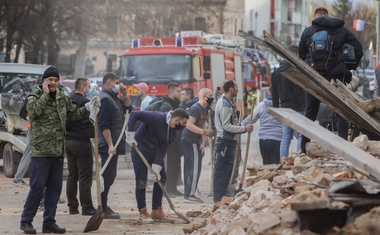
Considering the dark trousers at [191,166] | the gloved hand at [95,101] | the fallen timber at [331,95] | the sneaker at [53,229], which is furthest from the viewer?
the dark trousers at [191,166]

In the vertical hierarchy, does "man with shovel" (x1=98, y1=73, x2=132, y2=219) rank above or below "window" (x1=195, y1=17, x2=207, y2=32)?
above

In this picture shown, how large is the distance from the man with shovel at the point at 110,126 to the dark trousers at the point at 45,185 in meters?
1.46

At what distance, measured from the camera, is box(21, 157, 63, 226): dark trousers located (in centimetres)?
1271

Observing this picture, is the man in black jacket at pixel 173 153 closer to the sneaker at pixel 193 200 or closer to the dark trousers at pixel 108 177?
the sneaker at pixel 193 200

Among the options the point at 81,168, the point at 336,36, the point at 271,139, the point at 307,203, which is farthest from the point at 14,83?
the point at 307,203

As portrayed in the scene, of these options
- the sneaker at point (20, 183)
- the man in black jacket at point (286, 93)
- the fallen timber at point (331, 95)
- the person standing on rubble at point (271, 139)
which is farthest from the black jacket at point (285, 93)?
the sneaker at point (20, 183)

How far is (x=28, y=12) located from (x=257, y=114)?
90.7 ft

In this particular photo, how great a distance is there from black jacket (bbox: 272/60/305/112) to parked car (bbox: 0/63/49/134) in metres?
5.42

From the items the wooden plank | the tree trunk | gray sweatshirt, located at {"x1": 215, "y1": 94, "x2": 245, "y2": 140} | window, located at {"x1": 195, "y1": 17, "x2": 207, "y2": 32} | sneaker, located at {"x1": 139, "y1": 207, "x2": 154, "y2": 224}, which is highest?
the wooden plank

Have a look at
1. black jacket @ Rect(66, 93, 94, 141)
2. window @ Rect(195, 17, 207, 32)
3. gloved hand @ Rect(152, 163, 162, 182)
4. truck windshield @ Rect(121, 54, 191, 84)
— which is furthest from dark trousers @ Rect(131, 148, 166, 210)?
window @ Rect(195, 17, 207, 32)

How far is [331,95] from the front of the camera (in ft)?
38.6

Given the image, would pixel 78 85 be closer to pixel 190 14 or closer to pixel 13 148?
pixel 13 148

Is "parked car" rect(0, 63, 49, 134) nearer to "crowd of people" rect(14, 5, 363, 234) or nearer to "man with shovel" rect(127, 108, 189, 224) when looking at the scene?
"crowd of people" rect(14, 5, 363, 234)

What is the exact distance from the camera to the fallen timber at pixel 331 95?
11812 millimetres
